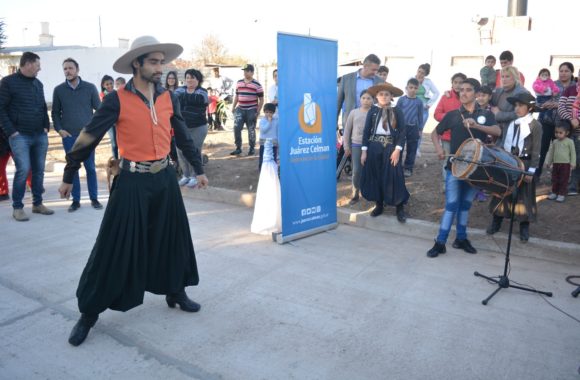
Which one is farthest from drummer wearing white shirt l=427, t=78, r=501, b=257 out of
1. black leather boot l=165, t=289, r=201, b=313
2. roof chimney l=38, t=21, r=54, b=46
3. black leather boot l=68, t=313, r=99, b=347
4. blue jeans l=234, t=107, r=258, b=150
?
roof chimney l=38, t=21, r=54, b=46

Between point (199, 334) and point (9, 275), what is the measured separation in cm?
246

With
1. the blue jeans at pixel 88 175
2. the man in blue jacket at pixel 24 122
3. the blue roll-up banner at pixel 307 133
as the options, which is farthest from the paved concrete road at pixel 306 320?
the blue jeans at pixel 88 175

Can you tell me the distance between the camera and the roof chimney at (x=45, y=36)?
42.7 m

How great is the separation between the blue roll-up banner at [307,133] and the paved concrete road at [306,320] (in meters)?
0.51

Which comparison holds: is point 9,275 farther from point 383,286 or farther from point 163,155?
point 383,286

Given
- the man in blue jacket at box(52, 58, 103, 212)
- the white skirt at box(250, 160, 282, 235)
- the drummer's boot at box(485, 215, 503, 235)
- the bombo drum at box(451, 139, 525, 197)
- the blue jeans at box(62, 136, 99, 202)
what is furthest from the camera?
the blue jeans at box(62, 136, 99, 202)

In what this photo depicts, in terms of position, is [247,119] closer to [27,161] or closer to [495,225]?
[27,161]

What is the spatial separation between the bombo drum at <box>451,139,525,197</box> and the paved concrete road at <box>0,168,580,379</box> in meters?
0.92

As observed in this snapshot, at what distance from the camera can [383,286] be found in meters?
4.57

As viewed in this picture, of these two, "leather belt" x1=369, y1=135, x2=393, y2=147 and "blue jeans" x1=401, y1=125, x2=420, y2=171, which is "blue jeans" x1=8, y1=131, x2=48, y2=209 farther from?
"blue jeans" x1=401, y1=125, x2=420, y2=171

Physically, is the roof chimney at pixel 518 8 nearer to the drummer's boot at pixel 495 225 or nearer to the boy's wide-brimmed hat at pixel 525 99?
the boy's wide-brimmed hat at pixel 525 99

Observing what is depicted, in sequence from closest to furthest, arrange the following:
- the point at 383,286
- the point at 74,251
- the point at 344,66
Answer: the point at 383,286 → the point at 74,251 → the point at 344,66

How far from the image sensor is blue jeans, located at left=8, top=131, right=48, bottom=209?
22.2 ft

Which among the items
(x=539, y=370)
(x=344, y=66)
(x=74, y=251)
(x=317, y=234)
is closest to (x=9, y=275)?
(x=74, y=251)
